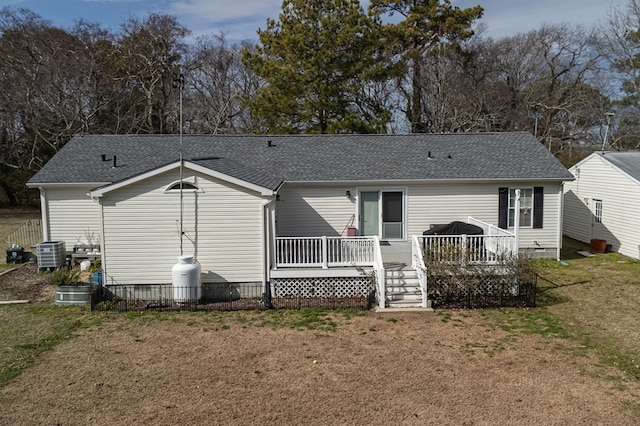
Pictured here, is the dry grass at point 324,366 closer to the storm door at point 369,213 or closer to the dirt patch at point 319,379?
the dirt patch at point 319,379

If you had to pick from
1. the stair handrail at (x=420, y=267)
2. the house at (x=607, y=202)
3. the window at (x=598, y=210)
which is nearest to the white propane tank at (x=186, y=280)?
the stair handrail at (x=420, y=267)

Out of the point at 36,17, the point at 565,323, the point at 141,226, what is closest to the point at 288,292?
the point at 141,226

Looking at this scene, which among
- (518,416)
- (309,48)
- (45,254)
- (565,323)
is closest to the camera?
(518,416)

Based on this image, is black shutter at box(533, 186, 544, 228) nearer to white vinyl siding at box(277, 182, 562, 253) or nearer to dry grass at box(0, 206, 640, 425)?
white vinyl siding at box(277, 182, 562, 253)

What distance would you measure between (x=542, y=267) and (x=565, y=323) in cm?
562

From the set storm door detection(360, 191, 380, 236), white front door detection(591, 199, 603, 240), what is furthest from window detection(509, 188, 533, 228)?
white front door detection(591, 199, 603, 240)

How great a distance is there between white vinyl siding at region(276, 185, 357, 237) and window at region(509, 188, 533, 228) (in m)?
5.37

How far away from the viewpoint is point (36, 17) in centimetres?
3234

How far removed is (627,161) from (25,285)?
21.4m

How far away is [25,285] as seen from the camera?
523 inches

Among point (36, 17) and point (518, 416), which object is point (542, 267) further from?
point (36, 17)

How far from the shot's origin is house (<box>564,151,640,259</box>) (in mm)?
16688

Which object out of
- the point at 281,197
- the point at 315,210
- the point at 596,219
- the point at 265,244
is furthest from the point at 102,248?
the point at 596,219

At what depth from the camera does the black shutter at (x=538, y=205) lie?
52.0 ft
